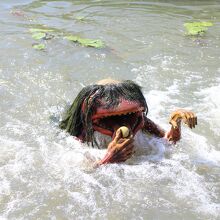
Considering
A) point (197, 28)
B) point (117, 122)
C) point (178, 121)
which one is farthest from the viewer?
point (197, 28)

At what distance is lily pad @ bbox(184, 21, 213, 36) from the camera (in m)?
8.83

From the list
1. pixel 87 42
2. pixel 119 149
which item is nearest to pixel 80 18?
pixel 87 42

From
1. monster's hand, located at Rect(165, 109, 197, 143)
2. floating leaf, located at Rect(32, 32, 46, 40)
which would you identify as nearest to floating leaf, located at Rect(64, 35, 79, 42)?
floating leaf, located at Rect(32, 32, 46, 40)

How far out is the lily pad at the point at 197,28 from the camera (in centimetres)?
883

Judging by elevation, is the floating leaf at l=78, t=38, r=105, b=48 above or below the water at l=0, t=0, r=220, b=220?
above

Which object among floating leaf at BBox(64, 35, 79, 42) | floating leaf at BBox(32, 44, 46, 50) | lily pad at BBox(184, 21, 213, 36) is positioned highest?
lily pad at BBox(184, 21, 213, 36)

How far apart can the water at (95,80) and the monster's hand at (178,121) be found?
14 centimetres

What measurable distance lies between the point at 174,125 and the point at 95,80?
2524mm

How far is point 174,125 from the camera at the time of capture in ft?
14.6

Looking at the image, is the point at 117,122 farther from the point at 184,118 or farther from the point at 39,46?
the point at 39,46

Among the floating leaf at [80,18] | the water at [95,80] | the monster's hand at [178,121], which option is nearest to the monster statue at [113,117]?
the monster's hand at [178,121]

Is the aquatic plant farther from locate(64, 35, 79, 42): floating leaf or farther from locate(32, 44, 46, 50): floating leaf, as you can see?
locate(64, 35, 79, 42): floating leaf

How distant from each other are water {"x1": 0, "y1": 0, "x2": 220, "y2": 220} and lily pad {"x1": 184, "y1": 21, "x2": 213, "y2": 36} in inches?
6.0

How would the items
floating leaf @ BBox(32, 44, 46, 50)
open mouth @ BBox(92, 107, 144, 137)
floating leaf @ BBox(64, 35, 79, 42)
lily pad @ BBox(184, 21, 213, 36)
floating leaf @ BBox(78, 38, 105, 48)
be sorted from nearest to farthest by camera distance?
open mouth @ BBox(92, 107, 144, 137) → floating leaf @ BBox(32, 44, 46, 50) → floating leaf @ BBox(78, 38, 105, 48) → floating leaf @ BBox(64, 35, 79, 42) → lily pad @ BBox(184, 21, 213, 36)
